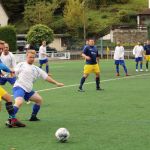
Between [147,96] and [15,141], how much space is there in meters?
8.83

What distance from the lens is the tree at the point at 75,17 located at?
80856 millimetres

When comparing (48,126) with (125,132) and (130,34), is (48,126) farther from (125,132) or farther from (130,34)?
(130,34)

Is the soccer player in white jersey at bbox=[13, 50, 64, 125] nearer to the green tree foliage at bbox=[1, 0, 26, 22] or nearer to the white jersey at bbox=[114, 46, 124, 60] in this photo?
the white jersey at bbox=[114, 46, 124, 60]

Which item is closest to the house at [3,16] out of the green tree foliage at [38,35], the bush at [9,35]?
the green tree foliage at [38,35]

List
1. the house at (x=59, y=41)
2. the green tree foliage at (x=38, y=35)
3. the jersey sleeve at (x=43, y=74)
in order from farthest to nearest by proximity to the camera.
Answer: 1. the house at (x=59, y=41)
2. the green tree foliage at (x=38, y=35)
3. the jersey sleeve at (x=43, y=74)

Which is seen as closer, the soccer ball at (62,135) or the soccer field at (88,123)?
the soccer field at (88,123)

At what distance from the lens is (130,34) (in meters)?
78.6

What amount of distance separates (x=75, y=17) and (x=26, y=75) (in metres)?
68.7

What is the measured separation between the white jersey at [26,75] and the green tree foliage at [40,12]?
68742mm

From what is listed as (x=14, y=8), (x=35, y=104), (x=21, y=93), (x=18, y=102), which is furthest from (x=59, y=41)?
(x=18, y=102)

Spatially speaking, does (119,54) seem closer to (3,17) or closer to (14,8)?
(3,17)

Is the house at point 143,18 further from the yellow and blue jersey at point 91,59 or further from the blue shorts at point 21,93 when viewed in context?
the blue shorts at point 21,93

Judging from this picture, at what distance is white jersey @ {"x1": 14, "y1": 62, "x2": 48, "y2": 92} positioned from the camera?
1248cm

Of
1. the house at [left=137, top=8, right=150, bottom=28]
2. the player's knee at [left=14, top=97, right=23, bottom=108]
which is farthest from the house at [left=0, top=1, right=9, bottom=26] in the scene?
the player's knee at [left=14, top=97, right=23, bottom=108]
